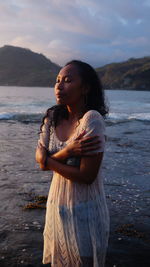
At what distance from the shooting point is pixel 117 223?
19.9ft

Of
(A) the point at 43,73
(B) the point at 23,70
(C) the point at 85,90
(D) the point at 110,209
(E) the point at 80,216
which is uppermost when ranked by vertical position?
(B) the point at 23,70

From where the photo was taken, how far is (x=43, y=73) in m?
176

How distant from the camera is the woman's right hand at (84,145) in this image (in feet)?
7.15

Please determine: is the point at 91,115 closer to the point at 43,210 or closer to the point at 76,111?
the point at 76,111

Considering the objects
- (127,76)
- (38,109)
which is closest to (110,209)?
(38,109)

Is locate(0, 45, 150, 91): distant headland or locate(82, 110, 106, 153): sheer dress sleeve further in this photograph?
locate(0, 45, 150, 91): distant headland

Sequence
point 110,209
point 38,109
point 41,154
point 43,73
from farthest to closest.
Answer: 1. point 43,73
2. point 38,109
3. point 110,209
4. point 41,154

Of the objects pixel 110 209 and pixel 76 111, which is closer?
pixel 76 111

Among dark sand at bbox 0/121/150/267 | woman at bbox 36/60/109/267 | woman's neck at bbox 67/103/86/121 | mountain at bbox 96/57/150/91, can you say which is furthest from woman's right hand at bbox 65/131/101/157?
mountain at bbox 96/57/150/91

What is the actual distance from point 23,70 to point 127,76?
55479mm

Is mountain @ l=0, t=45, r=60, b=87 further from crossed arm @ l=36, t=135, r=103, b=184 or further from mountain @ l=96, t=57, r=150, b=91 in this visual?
crossed arm @ l=36, t=135, r=103, b=184

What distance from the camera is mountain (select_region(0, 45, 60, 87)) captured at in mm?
167625

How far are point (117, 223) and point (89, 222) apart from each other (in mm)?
3970

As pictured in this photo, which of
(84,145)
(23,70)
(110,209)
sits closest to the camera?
(84,145)
